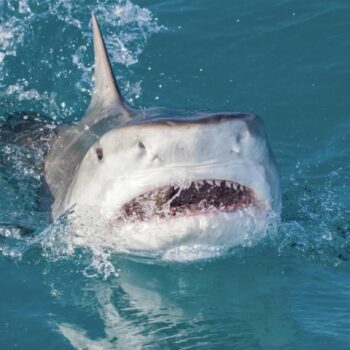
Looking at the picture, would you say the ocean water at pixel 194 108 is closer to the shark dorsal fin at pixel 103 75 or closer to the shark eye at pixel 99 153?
the shark eye at pixel 99 153

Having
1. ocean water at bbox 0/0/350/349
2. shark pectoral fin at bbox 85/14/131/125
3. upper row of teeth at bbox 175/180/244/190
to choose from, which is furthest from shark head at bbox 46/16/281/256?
shark pectoral fin at bbox 85/14/131/125

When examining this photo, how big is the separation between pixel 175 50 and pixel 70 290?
10.8 ft

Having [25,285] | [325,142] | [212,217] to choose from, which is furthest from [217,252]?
[325,142]

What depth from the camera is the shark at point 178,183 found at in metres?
2.80

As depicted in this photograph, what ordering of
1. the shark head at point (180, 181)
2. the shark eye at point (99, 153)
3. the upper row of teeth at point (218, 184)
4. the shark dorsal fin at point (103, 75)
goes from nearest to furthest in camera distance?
1. the shark head at point (180, 181)
2. the upper row of teeth at point (218, 184)
3. the shark eye at point (99, 153)
4. the shark dorsal fin at point (103, 75)

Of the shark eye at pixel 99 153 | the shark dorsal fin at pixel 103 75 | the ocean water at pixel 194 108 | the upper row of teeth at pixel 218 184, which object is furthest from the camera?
the shark dorsal fin at pixel 103 75

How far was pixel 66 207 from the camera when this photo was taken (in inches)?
143

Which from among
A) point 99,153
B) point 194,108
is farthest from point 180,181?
point 194,108

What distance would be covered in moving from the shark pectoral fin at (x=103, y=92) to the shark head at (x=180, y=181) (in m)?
0.52

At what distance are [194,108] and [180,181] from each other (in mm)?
2751

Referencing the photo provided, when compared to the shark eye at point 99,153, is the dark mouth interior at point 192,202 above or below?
below

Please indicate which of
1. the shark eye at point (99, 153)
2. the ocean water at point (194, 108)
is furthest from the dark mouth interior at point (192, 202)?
the ocean water at point (194, 108)

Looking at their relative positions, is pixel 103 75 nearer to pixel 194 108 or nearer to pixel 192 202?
pixel 194 108

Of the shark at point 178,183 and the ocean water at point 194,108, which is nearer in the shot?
the shark at point 178,183
